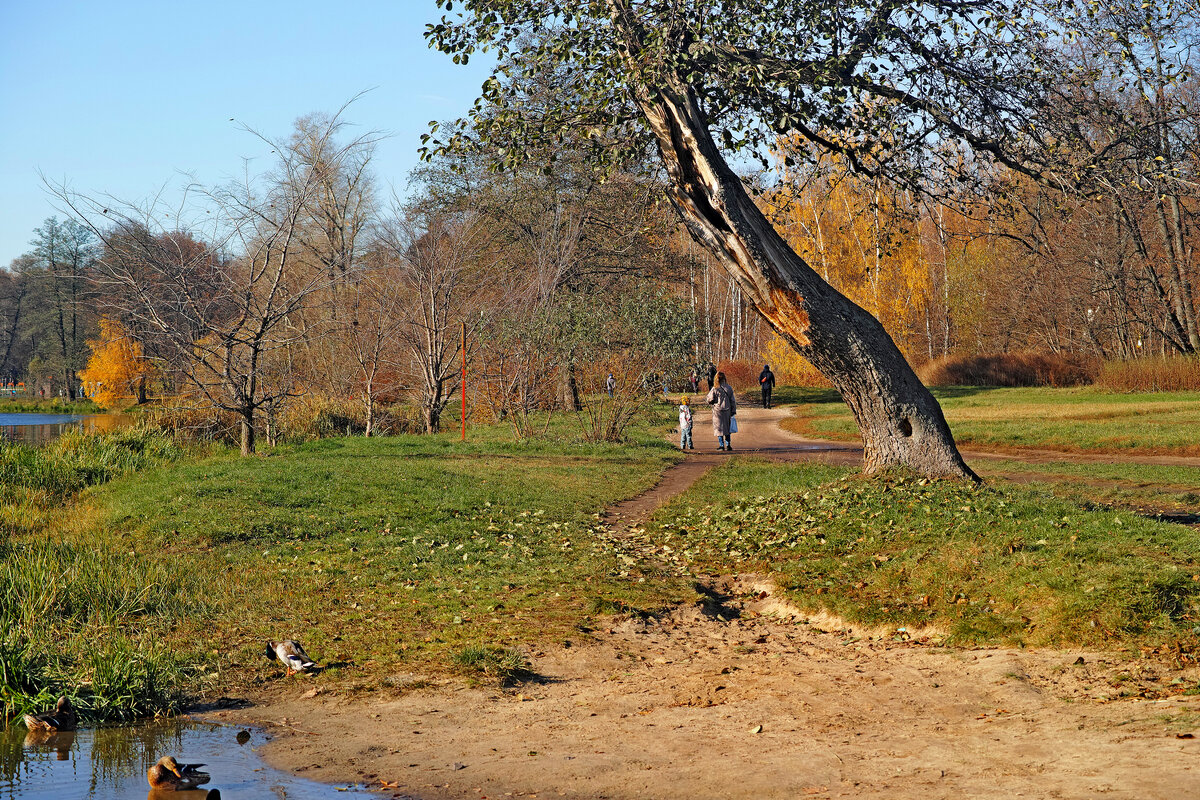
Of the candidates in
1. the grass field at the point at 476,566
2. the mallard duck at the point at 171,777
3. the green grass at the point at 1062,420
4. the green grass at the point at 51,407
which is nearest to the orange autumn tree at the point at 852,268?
the green grass at the point at 1062,420

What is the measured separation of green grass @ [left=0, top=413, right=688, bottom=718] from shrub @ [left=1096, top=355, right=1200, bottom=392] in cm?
2324

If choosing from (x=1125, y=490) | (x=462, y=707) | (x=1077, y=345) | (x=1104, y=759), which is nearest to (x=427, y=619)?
(x=462, y=707)

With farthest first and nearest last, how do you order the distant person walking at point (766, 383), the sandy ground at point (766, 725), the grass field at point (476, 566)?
the distant person walking at point (766, 383) → the grass field at point (476, 566) → the sandy ground at point (766, 725)

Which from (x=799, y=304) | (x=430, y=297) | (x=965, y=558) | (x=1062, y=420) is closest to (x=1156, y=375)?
(x=1062, y=420)

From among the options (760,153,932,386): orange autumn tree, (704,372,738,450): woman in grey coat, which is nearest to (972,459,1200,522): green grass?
(704,372,738,450): woman in grey coat

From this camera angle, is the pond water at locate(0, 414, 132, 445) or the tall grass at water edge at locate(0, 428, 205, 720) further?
the pond water at locate(0, 414, 132, 445)

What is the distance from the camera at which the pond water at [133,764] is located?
4.67 meters

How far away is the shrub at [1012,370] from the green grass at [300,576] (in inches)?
1168

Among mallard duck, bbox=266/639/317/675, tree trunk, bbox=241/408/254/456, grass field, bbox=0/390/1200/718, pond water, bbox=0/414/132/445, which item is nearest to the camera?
mallard duck, bbox=266/639/317/675

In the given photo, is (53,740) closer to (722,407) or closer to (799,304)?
(799,304)

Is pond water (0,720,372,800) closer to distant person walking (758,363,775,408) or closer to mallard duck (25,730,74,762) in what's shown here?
mallard duck (25,730,74,762)

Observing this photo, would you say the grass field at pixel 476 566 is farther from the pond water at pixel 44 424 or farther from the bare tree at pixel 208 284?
the pond water at pixel 44 424

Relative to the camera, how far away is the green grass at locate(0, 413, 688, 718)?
6480 mm

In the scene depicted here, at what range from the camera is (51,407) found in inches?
2077
